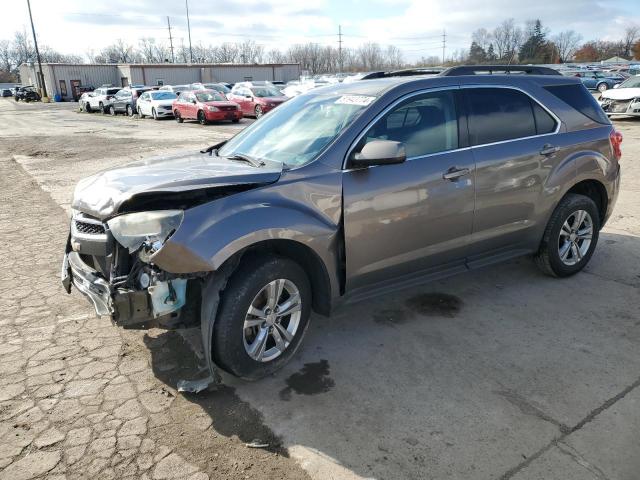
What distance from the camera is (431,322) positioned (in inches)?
165

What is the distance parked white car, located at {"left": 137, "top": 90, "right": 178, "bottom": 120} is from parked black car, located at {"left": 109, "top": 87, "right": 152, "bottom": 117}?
176cm

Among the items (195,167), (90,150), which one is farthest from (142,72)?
(195,167)

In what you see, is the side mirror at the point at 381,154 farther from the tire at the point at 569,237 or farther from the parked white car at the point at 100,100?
the parked white car at the point at 100,100

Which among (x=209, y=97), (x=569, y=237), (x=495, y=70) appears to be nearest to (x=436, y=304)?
(x=569, y=237)

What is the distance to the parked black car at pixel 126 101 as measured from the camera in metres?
32.0

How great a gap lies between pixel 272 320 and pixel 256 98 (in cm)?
2325

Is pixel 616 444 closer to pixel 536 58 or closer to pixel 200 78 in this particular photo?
pixel 200 78

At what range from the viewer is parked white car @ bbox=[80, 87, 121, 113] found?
35594 mm

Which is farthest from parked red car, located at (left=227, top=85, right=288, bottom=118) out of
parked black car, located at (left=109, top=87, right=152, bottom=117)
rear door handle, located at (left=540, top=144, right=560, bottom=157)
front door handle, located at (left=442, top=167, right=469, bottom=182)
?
front door handle, located at (left=442, top=167, right=469, bottom=182)

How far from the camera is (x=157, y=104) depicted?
2808 centimetres

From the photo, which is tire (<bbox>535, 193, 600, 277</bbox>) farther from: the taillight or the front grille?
the front grille

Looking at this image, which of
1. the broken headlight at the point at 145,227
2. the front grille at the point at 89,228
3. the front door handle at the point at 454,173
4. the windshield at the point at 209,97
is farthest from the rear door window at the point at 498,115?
the windshield at the point at 209,97

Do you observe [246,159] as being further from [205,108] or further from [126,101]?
[126,101]

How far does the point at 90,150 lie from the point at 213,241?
Result: 14.8 m
